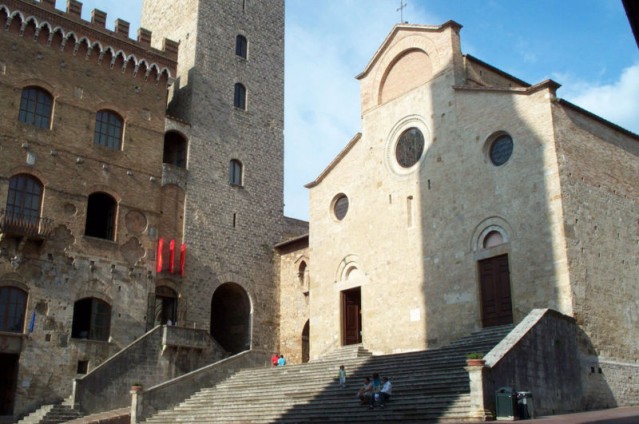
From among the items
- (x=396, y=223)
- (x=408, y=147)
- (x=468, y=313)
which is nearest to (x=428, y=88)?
(x=408, y=147)

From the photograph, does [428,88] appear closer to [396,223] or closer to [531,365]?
[396,223]

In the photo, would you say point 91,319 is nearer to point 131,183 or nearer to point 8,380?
point 8,380

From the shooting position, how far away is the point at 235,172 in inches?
1187

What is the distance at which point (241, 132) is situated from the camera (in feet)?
100

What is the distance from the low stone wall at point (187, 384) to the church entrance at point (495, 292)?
8.78m

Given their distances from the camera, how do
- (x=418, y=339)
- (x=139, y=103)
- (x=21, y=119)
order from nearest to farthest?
1. (x=418, y=339)
2. (x=21, y=119)
3. (x=139, y=103)

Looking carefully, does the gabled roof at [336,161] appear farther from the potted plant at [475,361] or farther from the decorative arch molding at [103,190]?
the potted plant at [475,361]

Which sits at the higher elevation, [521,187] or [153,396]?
[521,187]

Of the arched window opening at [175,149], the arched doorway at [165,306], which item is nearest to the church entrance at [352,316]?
the arched doorway at [165,306]

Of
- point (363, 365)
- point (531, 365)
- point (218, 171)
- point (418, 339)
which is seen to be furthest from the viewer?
point (218, 171)

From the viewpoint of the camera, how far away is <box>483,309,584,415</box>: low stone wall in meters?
14.8

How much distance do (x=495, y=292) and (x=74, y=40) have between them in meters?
17.7

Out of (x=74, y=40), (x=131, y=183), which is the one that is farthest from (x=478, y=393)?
(x=74, y=40)

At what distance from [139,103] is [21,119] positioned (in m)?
4.79
